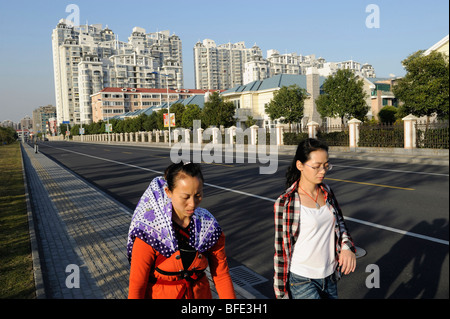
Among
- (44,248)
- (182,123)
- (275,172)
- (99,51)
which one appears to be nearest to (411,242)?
(44,248)

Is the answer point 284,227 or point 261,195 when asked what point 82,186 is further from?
point 284,227

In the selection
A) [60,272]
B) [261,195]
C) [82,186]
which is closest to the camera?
[60,272]

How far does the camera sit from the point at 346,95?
31.2 metres

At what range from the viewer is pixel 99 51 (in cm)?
17138

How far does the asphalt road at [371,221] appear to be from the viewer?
3.87 feet

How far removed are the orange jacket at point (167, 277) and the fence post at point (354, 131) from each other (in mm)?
22404

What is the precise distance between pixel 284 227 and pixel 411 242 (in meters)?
3.92

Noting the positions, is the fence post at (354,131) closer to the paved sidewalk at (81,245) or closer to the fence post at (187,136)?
the paved sidewalk at (81,245)

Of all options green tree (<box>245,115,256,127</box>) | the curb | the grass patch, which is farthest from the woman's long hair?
green tree (<box>245,115,256,127</box>)

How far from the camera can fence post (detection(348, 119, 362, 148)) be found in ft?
76.6

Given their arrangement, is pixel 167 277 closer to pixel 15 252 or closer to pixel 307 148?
pixel 307 148

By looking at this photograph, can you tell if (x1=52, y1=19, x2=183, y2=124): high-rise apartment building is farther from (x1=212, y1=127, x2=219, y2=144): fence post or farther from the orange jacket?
the orange jacket

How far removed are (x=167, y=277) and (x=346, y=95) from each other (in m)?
31.8
